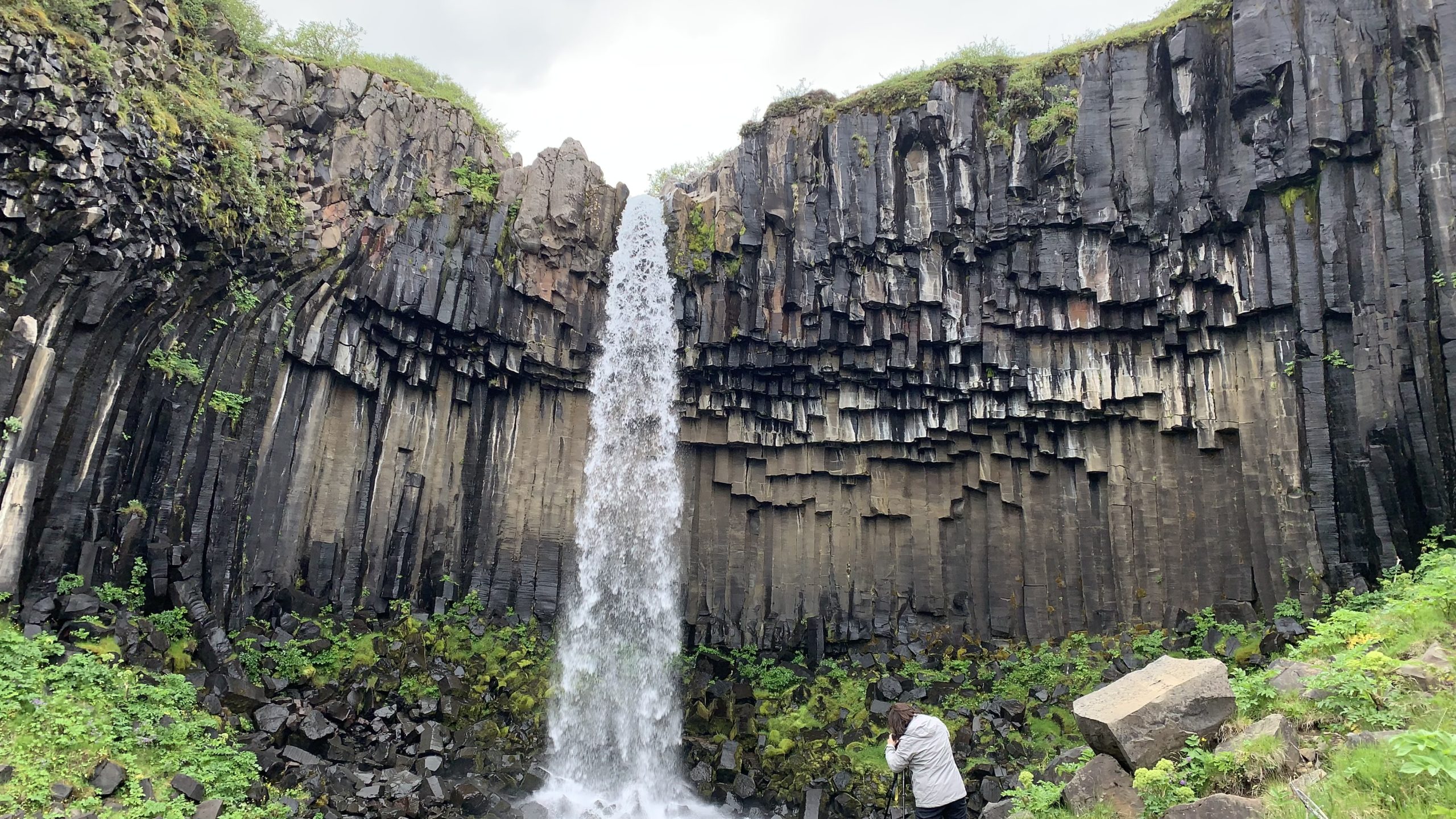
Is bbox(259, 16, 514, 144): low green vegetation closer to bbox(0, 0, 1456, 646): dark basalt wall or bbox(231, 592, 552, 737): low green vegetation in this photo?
bbox(0, 0, 1456, 646): dark basalt wall

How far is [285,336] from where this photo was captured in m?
14.1

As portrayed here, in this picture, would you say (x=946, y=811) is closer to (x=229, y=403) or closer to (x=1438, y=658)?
(x=1438, y=658)

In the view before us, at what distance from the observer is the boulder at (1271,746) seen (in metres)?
5.36

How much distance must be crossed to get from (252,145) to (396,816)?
10645mm

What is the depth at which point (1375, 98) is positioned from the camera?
12758 millimetres

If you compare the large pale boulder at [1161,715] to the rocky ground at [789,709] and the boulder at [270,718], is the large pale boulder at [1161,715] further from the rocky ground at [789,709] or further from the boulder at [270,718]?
the boulder at [270,718]

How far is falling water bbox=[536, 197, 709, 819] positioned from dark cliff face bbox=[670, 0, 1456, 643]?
66 centimetres

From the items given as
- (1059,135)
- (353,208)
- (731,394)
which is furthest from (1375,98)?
(353,208)

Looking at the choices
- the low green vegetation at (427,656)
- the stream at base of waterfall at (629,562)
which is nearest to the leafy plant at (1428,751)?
the stream at base of waterfall at (629,562)

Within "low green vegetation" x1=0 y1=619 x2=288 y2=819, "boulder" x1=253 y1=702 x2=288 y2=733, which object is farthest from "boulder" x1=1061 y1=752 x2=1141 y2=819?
"boulder" x1=253 y1=702 x2=288 y2=733

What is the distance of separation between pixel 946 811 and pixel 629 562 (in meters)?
11.7

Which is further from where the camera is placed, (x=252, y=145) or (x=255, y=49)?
(x=255, y=49)

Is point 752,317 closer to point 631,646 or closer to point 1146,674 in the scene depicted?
point 631,646

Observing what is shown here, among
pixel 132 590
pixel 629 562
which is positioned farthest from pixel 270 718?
pixel 629 562
